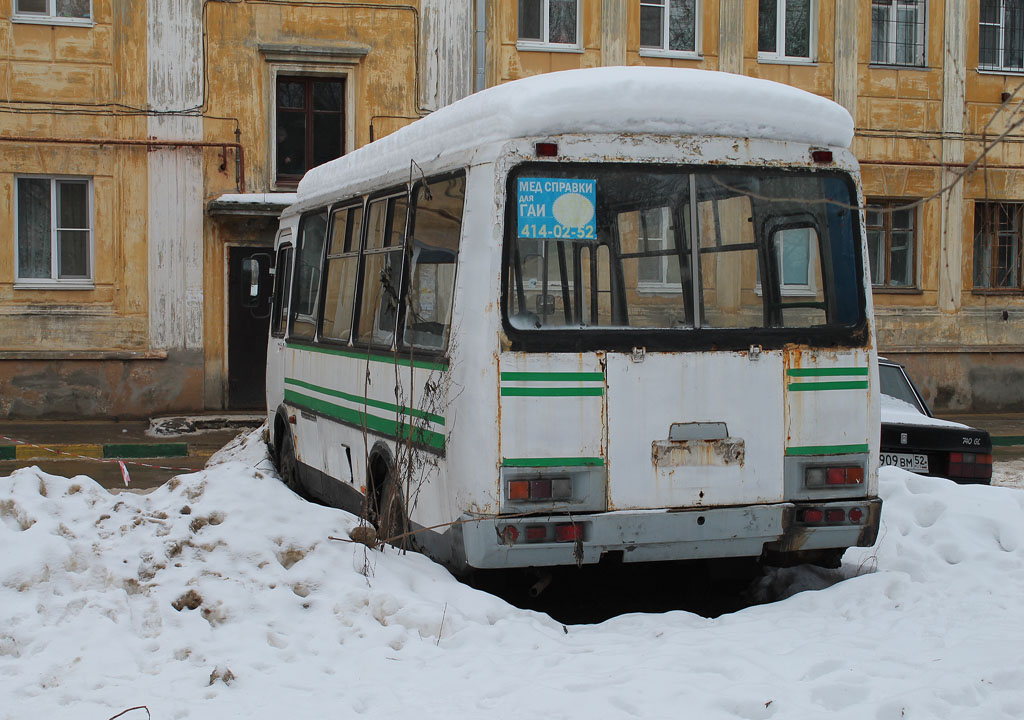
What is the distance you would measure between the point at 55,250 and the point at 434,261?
13606 mm

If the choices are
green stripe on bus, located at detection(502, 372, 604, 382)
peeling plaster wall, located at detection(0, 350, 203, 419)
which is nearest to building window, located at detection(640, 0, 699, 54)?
peeling plaster wall, located at detection(0, 350, 203, 419)

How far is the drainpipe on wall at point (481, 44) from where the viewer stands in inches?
784

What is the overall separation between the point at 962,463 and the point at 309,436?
4811 mm

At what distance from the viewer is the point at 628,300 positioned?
6617 millimetres

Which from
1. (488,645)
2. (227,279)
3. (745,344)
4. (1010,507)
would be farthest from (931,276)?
(488,645)

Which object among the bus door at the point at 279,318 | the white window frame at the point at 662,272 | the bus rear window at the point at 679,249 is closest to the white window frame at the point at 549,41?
the bus door at the point at 279,318

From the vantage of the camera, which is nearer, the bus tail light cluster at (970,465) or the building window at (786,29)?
the bus tail light cluster at (970,465)

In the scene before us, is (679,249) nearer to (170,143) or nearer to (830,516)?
(830,516)

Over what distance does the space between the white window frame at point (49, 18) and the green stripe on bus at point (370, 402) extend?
10.8m

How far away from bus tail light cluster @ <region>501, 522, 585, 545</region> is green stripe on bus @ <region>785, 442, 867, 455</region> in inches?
48.4

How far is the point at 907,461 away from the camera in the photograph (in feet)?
31.5

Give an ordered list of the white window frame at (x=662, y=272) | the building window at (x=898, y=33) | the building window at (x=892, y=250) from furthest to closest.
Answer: the building window at (x=892, y=250) < the building window at (x=898, y=33) < the white window frame at (x=662, y=272)

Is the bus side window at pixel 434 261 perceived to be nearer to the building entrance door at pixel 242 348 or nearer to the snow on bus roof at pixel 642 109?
the snow on bus roof at pixel 642 109

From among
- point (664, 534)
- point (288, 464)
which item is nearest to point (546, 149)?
point (664, 534)
